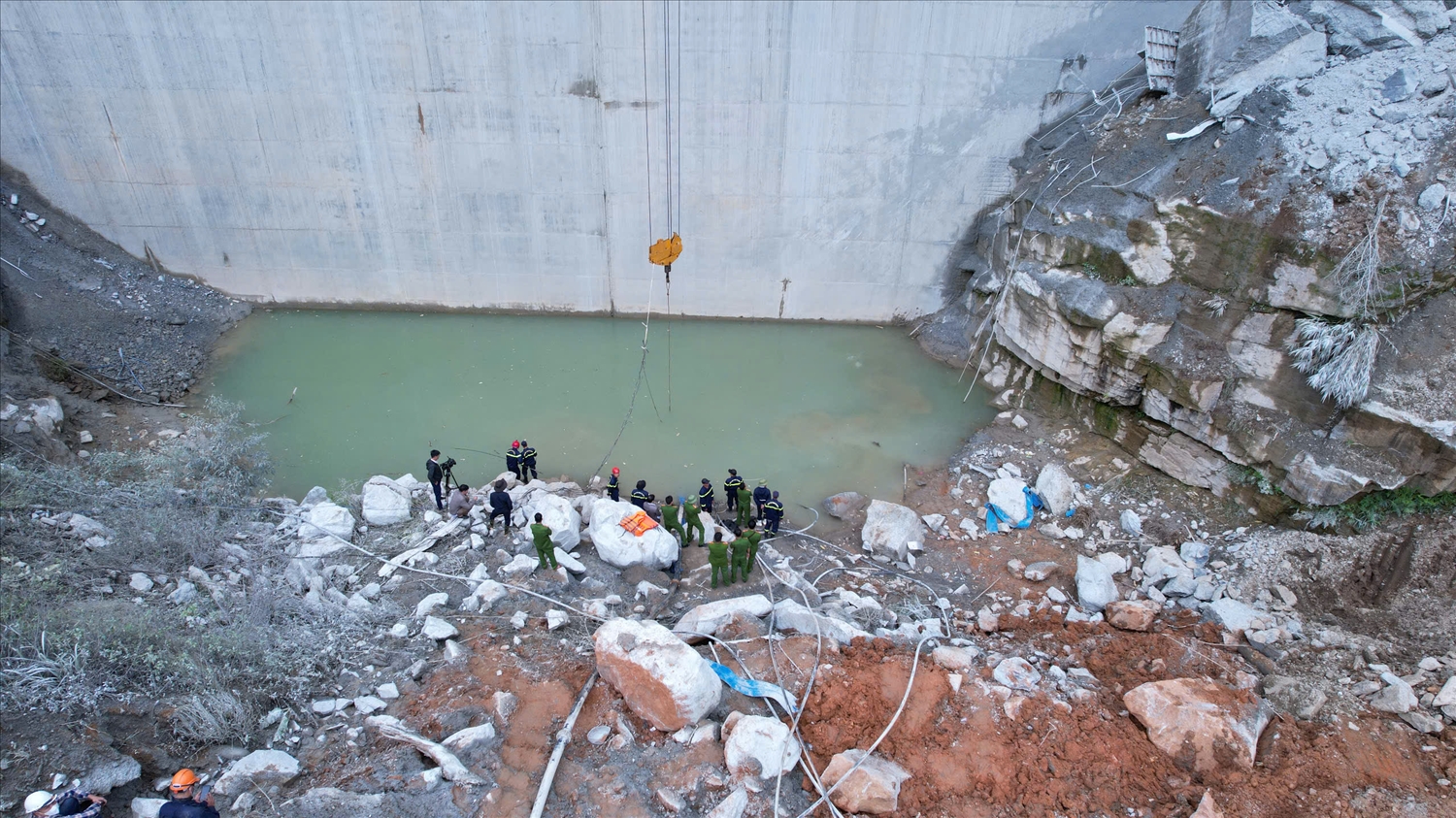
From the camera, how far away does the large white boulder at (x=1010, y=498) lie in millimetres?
8438

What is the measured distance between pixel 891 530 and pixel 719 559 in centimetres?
228

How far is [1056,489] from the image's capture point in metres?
8.57

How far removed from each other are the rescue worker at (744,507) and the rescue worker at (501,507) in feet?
A: 8.16

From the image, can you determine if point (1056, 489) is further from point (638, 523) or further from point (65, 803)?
point (65, 803)

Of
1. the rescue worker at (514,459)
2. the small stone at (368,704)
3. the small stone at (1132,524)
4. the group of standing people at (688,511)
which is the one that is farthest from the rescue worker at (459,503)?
the small stone at (1132,524)

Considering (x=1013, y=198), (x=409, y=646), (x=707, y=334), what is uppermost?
(x=1013, y=198)

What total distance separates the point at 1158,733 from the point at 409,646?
5.72m

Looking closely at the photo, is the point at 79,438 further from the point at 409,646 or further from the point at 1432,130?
the point at 1432,130

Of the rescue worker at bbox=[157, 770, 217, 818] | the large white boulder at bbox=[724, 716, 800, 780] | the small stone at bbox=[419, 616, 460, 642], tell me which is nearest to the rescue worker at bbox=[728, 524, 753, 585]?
the large white boulder at bbox=[724, 716, 800, 780]

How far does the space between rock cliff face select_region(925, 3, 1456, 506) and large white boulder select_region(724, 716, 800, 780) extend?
6.28 metres

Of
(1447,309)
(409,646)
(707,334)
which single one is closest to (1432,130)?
(1447,309)

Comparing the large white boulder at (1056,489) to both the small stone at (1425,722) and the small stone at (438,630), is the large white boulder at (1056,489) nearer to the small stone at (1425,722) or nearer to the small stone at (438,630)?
the small stone at (1425,722)

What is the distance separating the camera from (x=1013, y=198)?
11.2 metres

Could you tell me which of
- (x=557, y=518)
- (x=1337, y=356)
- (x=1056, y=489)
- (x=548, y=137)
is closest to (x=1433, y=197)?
(x=1337, y=356)
